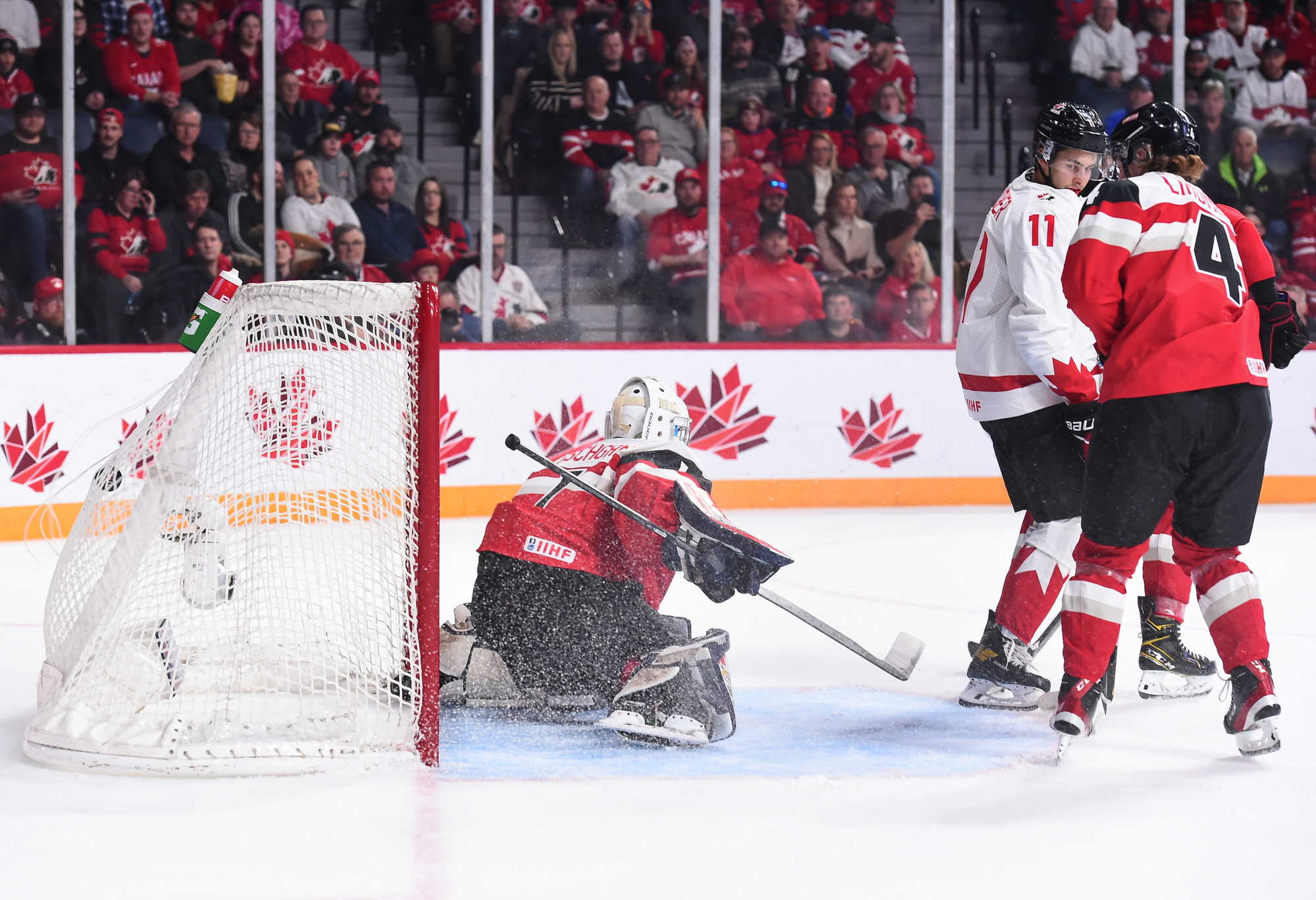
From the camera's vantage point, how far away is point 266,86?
19.1ft

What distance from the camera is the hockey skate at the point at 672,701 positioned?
2385 millimetres

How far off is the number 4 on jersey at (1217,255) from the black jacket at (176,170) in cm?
443

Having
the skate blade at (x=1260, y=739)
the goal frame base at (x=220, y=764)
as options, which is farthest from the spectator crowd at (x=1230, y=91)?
the goal frame base at (x=220, y=764)

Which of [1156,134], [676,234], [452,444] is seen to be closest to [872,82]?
[676,234]

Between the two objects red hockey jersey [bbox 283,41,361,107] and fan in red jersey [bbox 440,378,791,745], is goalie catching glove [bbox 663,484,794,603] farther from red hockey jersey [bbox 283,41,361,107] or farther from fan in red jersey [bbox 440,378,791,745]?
red hockey jersey [bbox 283,41,361,107]

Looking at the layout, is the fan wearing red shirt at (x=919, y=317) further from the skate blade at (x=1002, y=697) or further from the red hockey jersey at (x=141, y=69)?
the skate blade at (x=1002, y=697)

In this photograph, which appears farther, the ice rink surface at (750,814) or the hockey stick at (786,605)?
the hockey stick at (786,605)

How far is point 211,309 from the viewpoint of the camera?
8.22 ft

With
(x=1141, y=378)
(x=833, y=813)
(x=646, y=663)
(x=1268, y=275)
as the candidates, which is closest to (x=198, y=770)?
(x=646, y=663)

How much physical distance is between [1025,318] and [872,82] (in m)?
4.31

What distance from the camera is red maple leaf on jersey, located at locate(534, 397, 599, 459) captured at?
19.0ft

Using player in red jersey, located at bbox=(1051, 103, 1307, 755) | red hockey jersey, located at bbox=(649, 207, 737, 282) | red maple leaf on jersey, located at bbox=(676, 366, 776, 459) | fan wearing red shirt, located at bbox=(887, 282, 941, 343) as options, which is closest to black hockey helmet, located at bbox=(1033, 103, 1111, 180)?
player in red jersey, located at bbox=(1051, 103, 1307, 755)

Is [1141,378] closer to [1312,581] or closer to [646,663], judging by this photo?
[646,663]

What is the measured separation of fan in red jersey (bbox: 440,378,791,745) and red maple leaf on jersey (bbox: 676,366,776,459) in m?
3.38
